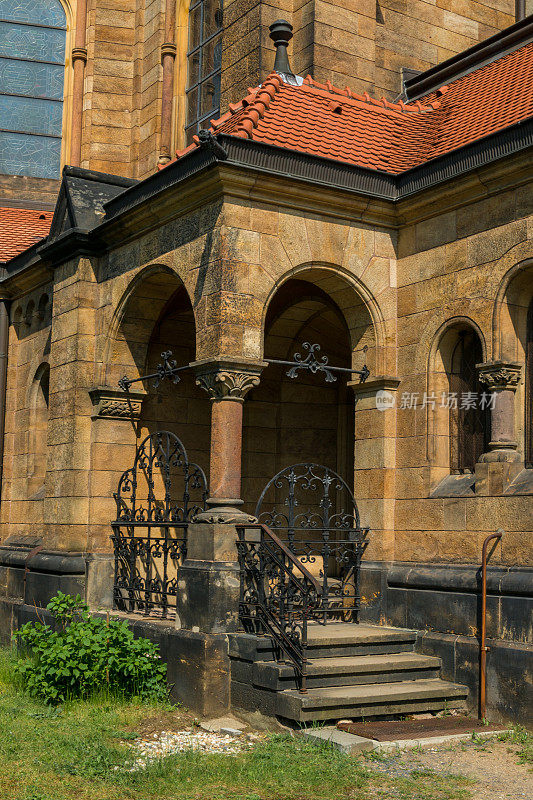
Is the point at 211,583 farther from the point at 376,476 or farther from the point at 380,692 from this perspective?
the point at 376,476

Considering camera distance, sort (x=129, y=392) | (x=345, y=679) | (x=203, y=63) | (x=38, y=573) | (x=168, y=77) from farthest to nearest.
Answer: (x=168, y=77) < (x=203, y=63) < (x=38, y=573) < (x=129, y=392) < (x=345, y=679)

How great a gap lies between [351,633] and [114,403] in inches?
158

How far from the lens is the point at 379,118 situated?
36.3ft

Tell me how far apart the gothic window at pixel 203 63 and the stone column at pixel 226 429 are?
20.0 ft

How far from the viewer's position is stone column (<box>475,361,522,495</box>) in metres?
8.52

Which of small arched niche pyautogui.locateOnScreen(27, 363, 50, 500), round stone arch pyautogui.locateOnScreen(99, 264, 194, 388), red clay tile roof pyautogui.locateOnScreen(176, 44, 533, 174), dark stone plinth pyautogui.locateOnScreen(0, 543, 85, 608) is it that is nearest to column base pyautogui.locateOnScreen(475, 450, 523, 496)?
red clay tile roof pyautogui.locateOnScreen(176, 44, 533, 174)

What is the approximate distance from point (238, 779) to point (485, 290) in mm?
4786

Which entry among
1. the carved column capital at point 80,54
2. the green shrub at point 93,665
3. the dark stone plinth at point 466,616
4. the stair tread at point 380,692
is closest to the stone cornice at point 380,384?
the dark stone plinth at point 466,616

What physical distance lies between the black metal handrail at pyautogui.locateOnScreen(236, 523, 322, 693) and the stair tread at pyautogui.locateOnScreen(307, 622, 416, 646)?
0.62 ft

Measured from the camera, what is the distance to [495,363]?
8.57 m

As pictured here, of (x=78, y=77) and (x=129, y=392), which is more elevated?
(x=78, y=77)

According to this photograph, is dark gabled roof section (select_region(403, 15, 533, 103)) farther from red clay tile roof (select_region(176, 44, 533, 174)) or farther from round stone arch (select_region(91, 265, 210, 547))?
round stone arch (select_region(91, 265, 210, 547))

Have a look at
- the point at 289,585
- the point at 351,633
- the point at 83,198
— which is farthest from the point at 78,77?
the point at 351,633

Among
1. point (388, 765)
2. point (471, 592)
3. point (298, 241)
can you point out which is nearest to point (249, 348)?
point (298, 241)
